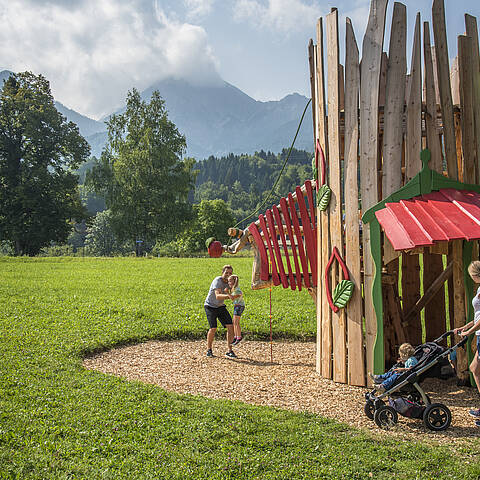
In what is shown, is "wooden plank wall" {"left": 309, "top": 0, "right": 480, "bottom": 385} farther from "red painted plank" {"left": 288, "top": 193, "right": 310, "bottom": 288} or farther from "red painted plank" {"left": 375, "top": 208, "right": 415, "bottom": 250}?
"red painted plank" {"left": 288, "top": 193, "right": 310, "bottom": 288}

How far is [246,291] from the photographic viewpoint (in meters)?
17.5

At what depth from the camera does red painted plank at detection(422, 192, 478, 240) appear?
214 inches

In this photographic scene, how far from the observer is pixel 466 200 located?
620cm

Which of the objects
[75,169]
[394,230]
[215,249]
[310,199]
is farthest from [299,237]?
[75,169]

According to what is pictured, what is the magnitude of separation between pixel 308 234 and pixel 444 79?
3026 millimetres

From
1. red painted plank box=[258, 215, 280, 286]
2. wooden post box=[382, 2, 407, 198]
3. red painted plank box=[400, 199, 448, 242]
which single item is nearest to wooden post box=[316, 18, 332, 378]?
red painted plank box=[258, 215, 280, 286]

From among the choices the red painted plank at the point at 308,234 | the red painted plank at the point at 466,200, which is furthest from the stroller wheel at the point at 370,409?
A: the red painted plank at the point at 308,234

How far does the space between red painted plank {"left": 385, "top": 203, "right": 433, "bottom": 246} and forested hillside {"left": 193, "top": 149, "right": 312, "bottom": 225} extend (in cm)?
9363

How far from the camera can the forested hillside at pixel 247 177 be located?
112625 millimetres

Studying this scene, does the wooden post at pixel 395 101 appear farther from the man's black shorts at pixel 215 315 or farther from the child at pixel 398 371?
the man's black shorts at pixel 215 315

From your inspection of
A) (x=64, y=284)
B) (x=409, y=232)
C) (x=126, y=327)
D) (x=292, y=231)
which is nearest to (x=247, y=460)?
(x=409, y=232)

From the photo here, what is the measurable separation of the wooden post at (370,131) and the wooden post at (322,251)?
2.25ft

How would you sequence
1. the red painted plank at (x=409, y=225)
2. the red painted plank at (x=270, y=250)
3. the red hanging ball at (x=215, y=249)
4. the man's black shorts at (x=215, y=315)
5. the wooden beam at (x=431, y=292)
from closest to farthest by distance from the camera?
the red painted plank at (x=409, y=225), the wooden beam at (x=431, y=292), the red painted plank at (x=270, y=250), the red hanging ball at (x=215, y=249), the man's black shorts at (x=215, y=315)

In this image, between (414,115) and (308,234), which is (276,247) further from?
(414,115)
